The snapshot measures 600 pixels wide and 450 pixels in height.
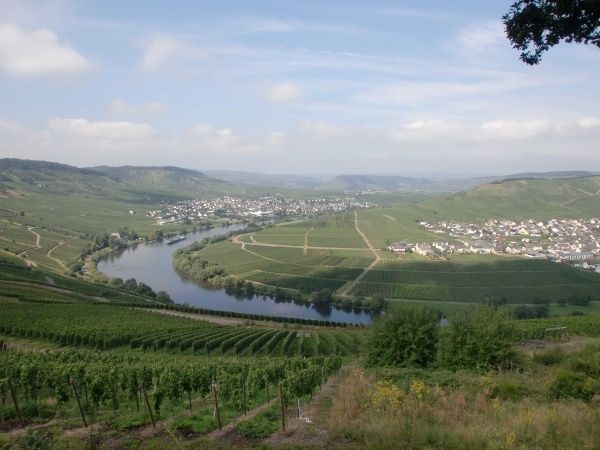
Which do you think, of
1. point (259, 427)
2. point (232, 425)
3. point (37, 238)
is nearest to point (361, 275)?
point (232, 425)

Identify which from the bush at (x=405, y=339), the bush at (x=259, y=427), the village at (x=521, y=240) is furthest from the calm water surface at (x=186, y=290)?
the bush at (x=259, y=427)

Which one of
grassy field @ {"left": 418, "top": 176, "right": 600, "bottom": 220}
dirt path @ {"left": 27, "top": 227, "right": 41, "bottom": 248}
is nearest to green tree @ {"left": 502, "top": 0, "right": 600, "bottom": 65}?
dirt path @ {"left": 27, "top": 227, "right": 41, "bottom": 248}

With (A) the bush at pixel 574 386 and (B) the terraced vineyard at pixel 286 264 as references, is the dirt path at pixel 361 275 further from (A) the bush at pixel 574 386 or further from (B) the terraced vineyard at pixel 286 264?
(A) the bush at pixel 574 386

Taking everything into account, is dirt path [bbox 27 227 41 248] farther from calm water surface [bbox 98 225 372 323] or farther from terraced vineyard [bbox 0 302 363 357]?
terraced vineyard [bbox 0 302 363 357]

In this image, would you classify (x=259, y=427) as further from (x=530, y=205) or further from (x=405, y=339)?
(x=530, y=205)

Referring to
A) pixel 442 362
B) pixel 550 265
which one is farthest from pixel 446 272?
pixel 442 362

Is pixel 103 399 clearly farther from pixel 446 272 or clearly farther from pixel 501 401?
pixel 446 272
